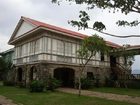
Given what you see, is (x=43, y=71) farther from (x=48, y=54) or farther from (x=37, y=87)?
(x=37, y=87)

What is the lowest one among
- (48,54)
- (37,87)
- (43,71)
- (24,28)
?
(37,87)

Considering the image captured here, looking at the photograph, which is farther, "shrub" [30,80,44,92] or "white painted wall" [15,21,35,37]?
"white painted wall" [15,21,35,37]

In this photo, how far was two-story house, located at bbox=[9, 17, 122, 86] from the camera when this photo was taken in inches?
922

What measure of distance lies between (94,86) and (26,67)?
26.6 ft

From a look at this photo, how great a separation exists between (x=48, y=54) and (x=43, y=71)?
1.77 metres

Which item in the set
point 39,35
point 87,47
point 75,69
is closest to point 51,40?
point 39,35

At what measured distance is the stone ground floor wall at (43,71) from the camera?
23125 millimetres

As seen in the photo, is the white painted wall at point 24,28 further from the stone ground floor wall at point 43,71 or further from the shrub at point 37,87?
the shrub at point 37,87

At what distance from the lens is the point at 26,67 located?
2656 cm

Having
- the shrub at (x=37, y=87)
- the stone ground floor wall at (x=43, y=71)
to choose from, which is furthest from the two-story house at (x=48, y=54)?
the shrub at (x=37, y=87)

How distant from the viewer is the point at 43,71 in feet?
75.3

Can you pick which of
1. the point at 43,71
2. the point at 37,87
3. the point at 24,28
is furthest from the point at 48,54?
the point at 24,28

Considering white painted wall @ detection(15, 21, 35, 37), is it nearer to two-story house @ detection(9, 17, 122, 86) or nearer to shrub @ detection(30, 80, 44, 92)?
two-story house @ detection(9, 17, 122, 86)

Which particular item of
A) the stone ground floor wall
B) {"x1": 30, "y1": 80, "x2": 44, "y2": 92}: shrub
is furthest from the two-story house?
{"x1": 30, "y1": 80, "x2": 44, "y2": 92}: shrub
